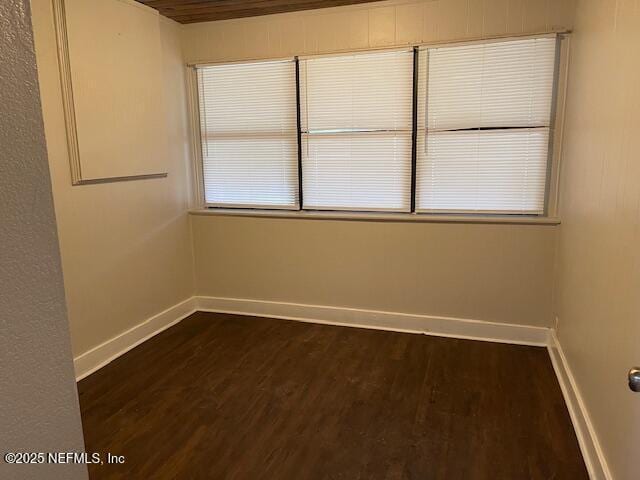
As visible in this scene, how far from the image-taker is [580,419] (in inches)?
92.9

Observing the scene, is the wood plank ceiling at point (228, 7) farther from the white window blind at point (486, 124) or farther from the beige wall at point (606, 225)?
the beige wall at point (606, 225)

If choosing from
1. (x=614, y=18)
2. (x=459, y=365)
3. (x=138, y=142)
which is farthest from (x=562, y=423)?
(x=138, y=142)

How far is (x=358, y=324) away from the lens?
12.6ft

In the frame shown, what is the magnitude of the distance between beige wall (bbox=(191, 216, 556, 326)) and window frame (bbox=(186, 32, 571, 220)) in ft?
0.20

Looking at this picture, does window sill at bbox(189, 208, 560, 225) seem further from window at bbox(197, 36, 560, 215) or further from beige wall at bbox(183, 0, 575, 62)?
beige wall at bbox(183, 0, 575, 62)

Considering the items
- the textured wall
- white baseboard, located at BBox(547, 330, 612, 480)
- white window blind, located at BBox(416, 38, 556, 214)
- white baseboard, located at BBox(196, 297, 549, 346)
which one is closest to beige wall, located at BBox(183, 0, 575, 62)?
white window blind, located at BBox(416, 38, 556, 214)

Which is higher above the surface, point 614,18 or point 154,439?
point 614,18

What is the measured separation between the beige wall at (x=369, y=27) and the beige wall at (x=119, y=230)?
1.16 ft

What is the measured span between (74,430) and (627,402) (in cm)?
173

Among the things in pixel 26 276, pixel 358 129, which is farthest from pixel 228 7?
pixel 26 276

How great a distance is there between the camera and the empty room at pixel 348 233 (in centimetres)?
220

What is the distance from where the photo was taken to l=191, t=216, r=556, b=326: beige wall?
3389mm

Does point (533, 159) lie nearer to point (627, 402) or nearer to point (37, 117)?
point (627, 402)

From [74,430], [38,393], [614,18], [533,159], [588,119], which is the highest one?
[614,18]
